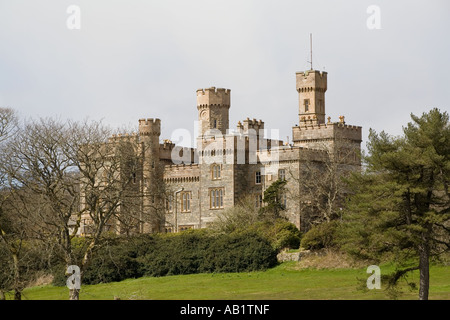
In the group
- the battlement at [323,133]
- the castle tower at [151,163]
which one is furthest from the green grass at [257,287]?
the castle tower at [151,163]

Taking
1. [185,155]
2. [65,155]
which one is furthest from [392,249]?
[185,155]

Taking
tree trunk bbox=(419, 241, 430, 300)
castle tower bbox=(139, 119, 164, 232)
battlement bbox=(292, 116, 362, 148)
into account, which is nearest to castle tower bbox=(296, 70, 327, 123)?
battlement bbox=(292, 116, 362, 148)

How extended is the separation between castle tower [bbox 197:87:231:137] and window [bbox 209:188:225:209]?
24.6 ft

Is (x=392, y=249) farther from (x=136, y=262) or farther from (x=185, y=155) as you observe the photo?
(x=185, y=155)

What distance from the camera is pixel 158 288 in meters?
57.2

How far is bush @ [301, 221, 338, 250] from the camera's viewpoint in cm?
6169

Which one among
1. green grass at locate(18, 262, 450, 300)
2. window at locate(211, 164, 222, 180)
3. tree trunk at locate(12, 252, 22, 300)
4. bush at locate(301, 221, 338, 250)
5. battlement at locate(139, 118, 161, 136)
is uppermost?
battlement at locate(139, 118, 161, 136)

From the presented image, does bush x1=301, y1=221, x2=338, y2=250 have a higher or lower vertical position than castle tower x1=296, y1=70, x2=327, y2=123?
lower

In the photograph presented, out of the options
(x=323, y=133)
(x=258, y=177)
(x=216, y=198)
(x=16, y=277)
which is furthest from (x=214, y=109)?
(x=16, y=277)

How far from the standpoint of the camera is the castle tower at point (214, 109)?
82.9 metres

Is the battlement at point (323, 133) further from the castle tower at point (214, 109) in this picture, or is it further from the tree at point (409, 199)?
the tree at point (409, 199)

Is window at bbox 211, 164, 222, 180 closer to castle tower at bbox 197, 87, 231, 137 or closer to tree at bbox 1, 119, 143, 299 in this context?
castle tower at bbox 197, 87, 231, 137

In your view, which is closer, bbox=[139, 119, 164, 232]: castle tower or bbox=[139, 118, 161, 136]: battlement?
bbox=[139, 119, 164, 232]: castle tower
